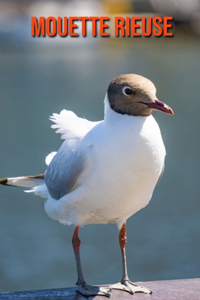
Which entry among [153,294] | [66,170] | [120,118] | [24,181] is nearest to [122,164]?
[120,118]

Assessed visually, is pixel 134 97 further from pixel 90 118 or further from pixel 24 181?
pixel 90 118

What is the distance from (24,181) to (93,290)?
67cm

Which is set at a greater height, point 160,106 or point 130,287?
point 160,106

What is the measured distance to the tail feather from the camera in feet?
8.66

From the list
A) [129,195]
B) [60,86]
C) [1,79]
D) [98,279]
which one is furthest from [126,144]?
[1,79]

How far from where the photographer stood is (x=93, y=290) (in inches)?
86.2

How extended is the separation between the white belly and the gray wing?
40 mm

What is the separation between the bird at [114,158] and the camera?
2020 millimetres

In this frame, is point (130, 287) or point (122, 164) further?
point (130, 287)

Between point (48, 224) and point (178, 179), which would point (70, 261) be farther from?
point (178, 179)

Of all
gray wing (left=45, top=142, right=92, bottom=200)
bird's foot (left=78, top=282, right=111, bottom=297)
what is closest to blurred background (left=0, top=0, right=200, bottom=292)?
gray wing (left=45, top=142, right=92, bottom=200)

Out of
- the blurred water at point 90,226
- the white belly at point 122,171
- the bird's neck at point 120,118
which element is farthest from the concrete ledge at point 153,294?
the blurred water at point 90,226

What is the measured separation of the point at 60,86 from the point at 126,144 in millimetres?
7483

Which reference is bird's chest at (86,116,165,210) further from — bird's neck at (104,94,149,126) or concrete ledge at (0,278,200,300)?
concrete ledge at (0,278,200,300)
